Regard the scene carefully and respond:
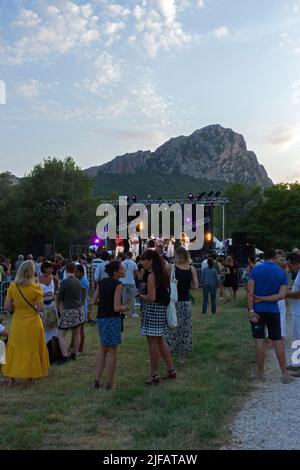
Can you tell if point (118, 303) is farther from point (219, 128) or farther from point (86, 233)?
point (219, 128)

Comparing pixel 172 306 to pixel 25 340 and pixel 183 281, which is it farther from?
pixel 25 340

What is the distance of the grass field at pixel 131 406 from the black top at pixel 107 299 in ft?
3.06

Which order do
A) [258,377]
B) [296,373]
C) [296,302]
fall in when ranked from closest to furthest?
1. [258,377]
2. [296,373]
3. [296,302]

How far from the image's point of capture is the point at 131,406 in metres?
5.72

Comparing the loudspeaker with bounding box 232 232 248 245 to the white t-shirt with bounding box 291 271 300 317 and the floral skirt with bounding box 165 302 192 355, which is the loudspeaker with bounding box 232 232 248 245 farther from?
the white t-shirt with bounding box 291 271 300 317

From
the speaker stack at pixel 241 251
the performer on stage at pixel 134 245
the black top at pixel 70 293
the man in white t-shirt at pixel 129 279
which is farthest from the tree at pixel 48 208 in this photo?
the black top at pixel 70 293

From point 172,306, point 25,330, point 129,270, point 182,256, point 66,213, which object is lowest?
point 25,330

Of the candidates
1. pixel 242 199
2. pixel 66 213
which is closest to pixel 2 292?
pixel 66 213

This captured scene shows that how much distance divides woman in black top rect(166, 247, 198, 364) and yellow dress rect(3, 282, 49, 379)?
2.19 metres

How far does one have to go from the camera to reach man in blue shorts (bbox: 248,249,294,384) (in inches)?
263

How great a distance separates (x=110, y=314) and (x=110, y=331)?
21cm

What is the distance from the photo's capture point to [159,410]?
544cm
